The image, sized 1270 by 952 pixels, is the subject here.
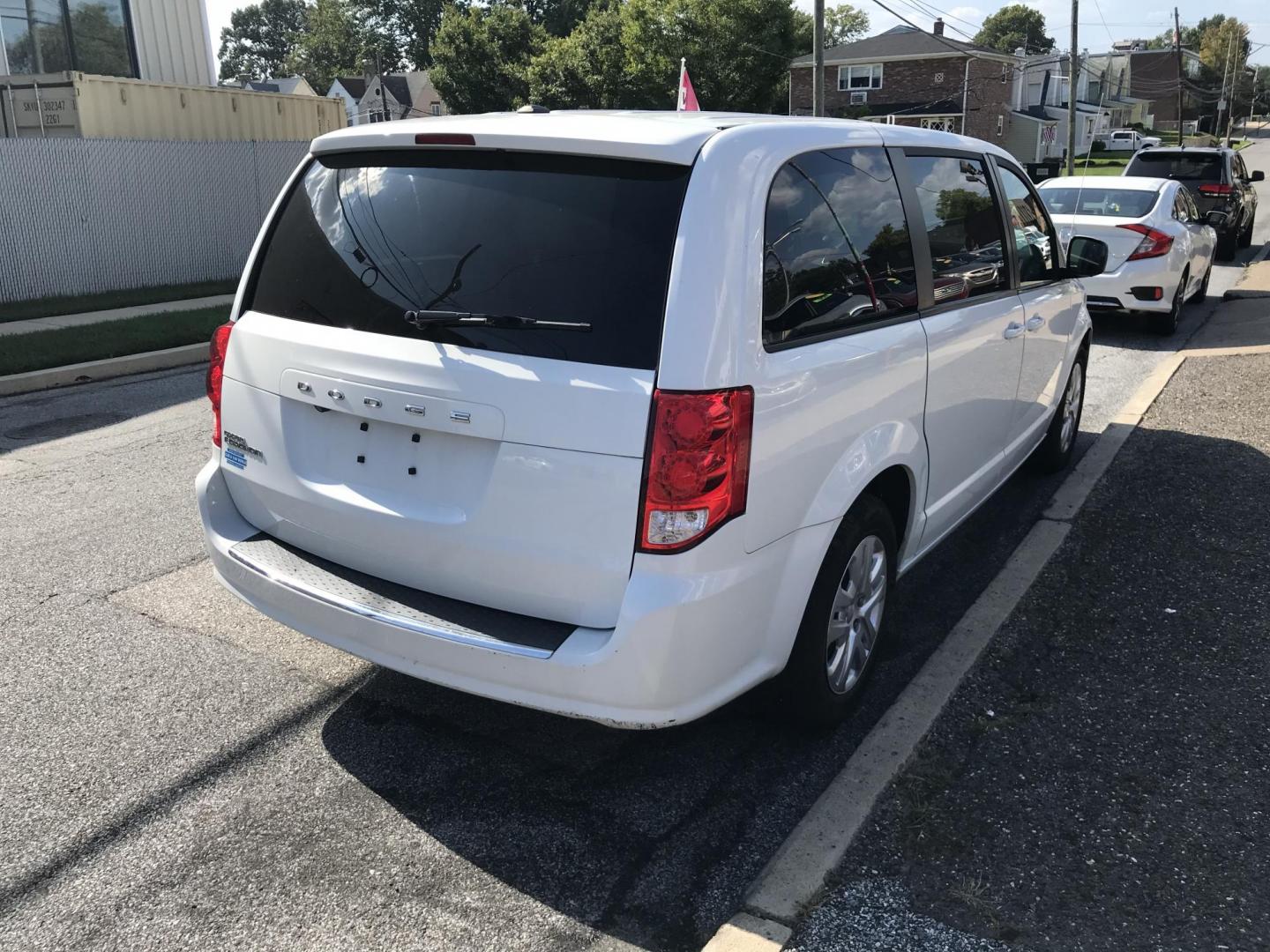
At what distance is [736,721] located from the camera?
12.4 feet

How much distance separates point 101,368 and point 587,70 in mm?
51784

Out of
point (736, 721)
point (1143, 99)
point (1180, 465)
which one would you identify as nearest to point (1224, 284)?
point (1180, 465)

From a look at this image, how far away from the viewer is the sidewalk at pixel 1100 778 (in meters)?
2.78

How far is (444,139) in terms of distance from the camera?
3.18 meters

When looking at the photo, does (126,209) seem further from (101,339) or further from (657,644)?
(657,644)

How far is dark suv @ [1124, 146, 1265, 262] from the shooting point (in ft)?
58.5

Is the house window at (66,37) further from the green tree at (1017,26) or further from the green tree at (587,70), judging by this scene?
the green tree at (1017,26)

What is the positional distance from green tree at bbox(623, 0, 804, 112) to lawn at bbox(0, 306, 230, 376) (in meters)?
44.1

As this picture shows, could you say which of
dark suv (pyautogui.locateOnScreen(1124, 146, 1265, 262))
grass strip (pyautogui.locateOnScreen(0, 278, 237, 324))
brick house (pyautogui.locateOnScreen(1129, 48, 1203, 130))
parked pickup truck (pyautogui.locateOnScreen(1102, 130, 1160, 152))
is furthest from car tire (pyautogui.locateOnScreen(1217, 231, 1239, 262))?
brick house (pyautogui.locateOnScreen(1129, 48, 1203, 130))

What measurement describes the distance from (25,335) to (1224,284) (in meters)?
15.4

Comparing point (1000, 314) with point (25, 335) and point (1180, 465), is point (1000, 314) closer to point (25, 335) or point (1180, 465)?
point (1180, 465)

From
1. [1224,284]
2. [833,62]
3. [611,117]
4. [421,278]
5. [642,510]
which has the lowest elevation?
[1224,284]

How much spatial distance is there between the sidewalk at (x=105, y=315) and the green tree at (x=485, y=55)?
171ft

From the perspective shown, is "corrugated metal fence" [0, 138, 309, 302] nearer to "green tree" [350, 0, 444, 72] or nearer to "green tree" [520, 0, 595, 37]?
"green tree" [520, 0, 595, 37]
